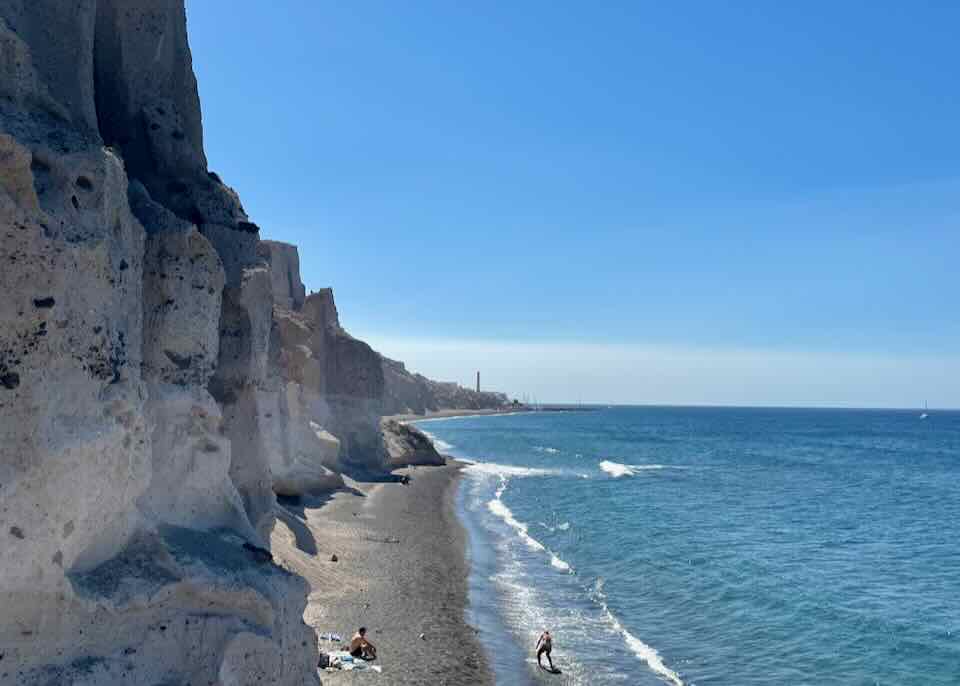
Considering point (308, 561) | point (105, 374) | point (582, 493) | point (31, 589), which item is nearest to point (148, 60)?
point (105, 374)

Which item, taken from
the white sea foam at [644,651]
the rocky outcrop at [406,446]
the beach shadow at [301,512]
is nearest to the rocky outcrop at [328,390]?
the beach shadow at [301,512]

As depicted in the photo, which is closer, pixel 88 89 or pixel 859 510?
pixel 88 89

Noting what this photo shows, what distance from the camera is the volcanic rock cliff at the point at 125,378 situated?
7.38 m

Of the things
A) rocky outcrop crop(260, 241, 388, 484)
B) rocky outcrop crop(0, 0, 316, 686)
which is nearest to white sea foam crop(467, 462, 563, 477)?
rocky outcrop crop(260, 241, 388, 484)

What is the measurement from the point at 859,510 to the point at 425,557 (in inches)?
1065

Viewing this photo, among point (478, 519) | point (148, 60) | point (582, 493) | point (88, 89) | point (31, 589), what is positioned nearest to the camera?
point (31, 589)

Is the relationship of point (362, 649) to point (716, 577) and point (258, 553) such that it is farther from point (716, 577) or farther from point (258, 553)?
point (716, 577)

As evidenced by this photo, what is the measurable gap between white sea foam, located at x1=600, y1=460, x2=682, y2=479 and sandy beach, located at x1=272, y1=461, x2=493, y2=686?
25.8m

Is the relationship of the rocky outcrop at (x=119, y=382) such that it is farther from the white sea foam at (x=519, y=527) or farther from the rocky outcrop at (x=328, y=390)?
the rocky outcrop at (x=328, y=390)

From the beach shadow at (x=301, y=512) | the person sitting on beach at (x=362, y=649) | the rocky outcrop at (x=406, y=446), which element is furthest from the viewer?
the rocky outcrop at (x=406, y=446)

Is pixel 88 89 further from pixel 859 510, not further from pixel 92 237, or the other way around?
pixel 859 510

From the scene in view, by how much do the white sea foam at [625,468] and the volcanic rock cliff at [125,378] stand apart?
151 feet

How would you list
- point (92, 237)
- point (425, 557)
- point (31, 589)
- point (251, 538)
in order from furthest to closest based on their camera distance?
point (425, 557) → point (251, 538) → point (92, 237) → point (31, 589)

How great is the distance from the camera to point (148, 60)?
12266 mm
